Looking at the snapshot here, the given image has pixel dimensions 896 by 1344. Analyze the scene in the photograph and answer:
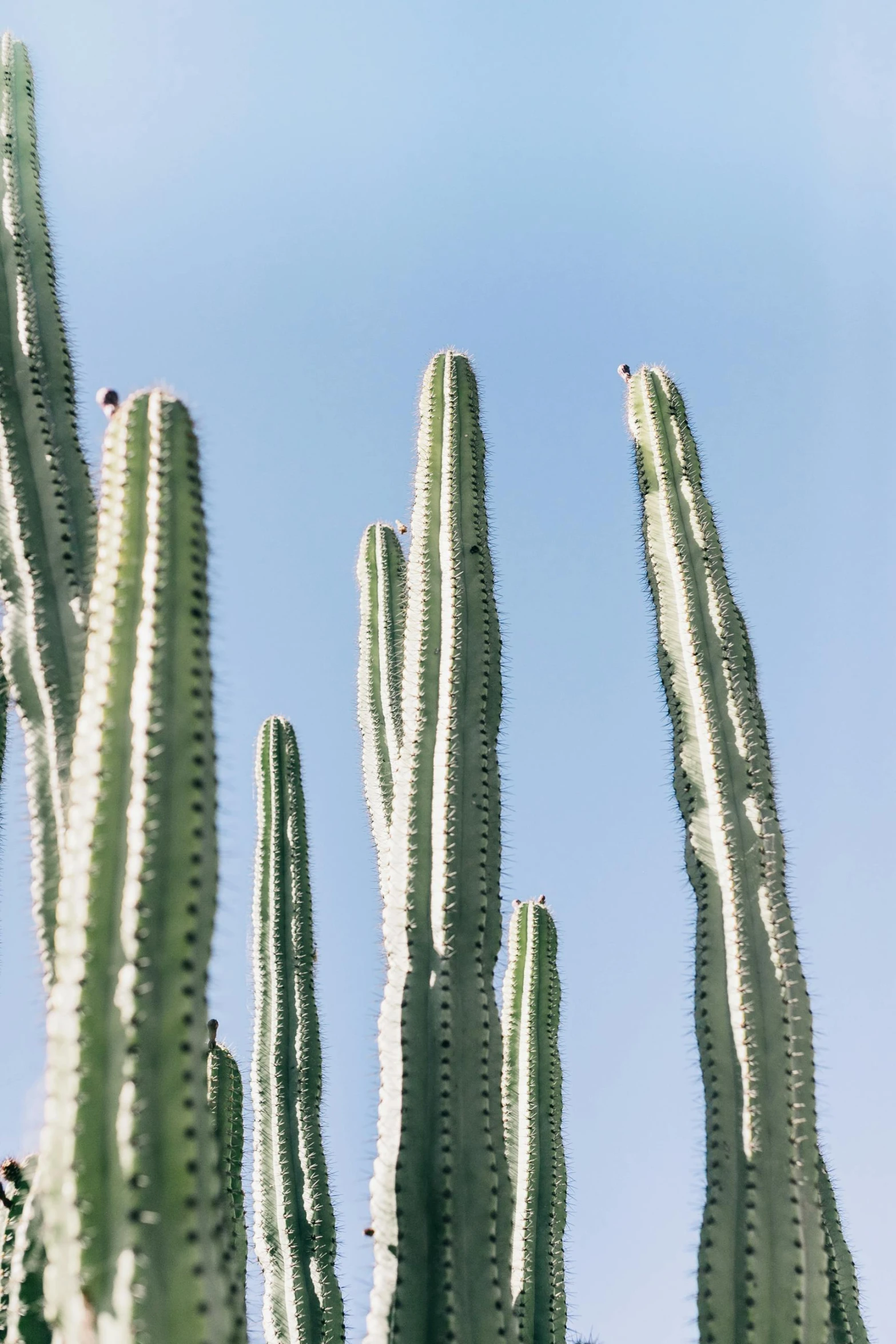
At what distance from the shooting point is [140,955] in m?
2.28

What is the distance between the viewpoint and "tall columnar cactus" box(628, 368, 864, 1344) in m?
3.40

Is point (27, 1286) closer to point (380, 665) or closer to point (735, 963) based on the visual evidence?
point (735, 963)

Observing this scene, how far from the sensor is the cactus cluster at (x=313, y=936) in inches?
87.7

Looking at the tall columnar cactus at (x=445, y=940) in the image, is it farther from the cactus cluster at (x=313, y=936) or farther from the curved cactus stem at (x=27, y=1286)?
the curved cactus stem at (x=27, y=1286)

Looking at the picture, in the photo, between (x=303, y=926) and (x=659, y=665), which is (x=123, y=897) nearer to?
(x=659, y=665)

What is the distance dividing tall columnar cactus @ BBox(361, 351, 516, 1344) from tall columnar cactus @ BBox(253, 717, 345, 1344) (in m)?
1.56

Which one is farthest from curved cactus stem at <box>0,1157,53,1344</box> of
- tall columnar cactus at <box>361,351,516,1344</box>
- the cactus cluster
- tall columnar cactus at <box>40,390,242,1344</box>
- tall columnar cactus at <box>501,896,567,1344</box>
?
tall columnar cactus at <box>501,896,567,1344</box>

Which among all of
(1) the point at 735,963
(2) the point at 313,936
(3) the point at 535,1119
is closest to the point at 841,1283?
(3) the point at 535,1119

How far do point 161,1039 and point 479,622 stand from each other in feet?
7.89

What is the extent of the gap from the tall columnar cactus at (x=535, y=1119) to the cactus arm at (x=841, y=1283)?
1039mm

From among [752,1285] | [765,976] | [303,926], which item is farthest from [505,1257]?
[303,926]

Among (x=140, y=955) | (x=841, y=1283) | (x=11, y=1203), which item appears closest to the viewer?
(x=140, y=955)

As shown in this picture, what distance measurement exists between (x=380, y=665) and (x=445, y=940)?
257 centimetres

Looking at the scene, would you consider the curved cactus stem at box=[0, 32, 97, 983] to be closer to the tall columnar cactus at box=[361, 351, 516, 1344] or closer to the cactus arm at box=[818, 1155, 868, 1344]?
the tall columnar cactus at box=[361, 351, 516, 1344]
